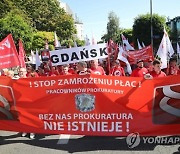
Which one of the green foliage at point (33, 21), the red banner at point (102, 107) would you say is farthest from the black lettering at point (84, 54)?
the green foliage at point (33, 21)

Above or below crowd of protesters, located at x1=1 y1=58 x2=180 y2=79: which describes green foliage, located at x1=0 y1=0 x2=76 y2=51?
above

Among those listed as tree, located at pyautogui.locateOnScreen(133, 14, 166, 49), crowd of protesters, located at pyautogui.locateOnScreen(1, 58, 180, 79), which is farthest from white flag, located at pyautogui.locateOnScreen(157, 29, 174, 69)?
tree, located at pyautogui.locateOnScreen(133, 14, 166, 49)

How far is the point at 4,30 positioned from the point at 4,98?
38963mm

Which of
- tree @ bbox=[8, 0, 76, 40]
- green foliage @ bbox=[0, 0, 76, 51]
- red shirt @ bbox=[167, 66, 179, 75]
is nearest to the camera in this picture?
red shirt @ bbox=[167, 66, 179, 75]

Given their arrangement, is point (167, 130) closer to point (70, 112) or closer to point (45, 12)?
point (70, 112)

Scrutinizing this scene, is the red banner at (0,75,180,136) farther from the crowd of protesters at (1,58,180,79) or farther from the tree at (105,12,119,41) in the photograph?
the tree at (105,12,119,41)

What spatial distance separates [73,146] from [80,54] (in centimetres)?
191

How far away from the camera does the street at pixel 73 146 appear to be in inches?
267

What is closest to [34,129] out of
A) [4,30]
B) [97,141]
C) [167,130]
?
[97,141]

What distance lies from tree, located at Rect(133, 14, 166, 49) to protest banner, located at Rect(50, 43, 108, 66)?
163ft

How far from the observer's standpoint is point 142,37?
5975 cm

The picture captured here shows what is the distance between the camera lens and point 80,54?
26.1 feet

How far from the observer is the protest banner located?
25.7ft

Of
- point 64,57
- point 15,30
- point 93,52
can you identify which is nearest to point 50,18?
point 15,30
